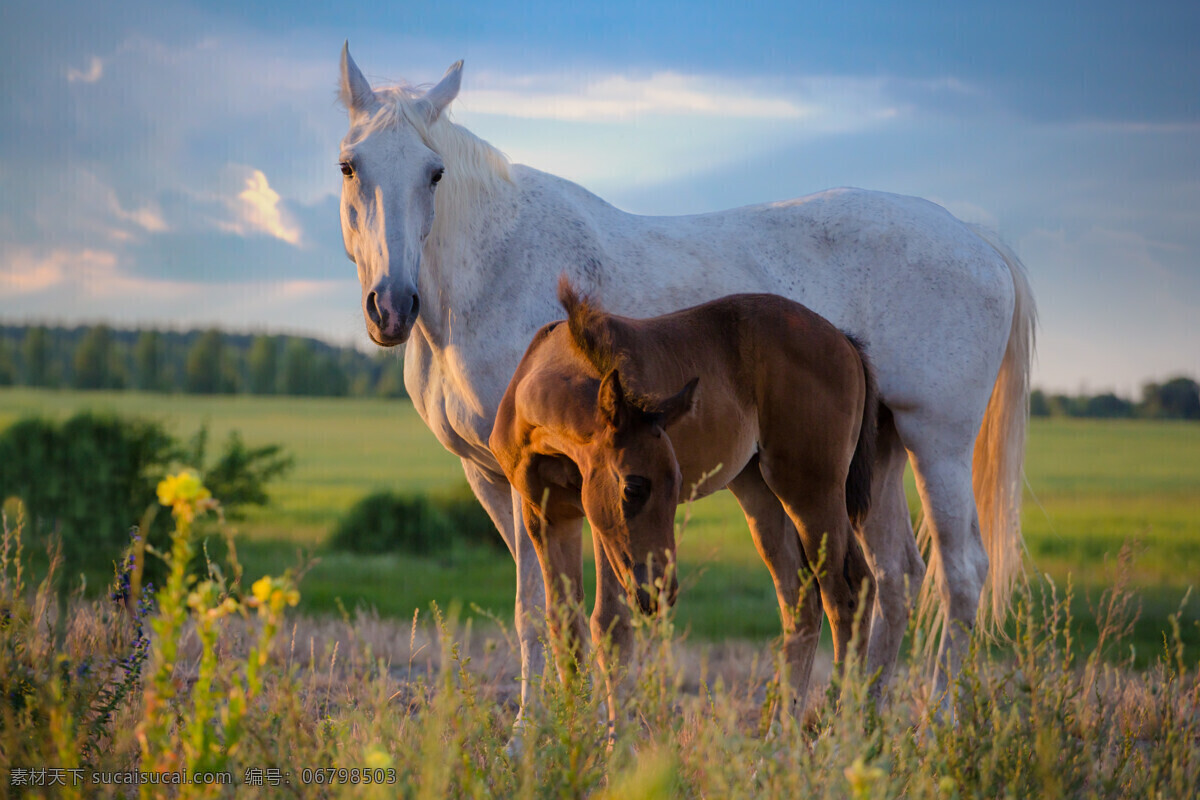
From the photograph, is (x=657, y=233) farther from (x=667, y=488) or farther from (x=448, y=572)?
(x=448, y=572)

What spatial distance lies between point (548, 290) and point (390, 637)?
4019 mm

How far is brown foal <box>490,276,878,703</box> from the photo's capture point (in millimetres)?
2764

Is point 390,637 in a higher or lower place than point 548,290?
lower

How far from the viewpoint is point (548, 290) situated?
14.9 feet

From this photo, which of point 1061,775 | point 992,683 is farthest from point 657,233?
point 1061,775

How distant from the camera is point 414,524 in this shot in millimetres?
15766

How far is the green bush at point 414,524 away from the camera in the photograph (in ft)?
51.0

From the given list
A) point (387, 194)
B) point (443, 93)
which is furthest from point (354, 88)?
point (387, 194)

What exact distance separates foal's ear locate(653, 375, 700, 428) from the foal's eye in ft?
0.72

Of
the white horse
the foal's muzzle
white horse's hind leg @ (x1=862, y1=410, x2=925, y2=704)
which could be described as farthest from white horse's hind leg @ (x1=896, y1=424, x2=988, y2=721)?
the foal's muzzle

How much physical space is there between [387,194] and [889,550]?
3.54 metres

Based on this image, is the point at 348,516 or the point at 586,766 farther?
the point at 348,516

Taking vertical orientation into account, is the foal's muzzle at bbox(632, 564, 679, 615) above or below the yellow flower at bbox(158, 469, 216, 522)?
below

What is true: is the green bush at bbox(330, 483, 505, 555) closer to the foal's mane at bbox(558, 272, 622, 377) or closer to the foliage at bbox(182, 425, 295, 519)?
the foliage at bbox(182, 425, 295, 519)
